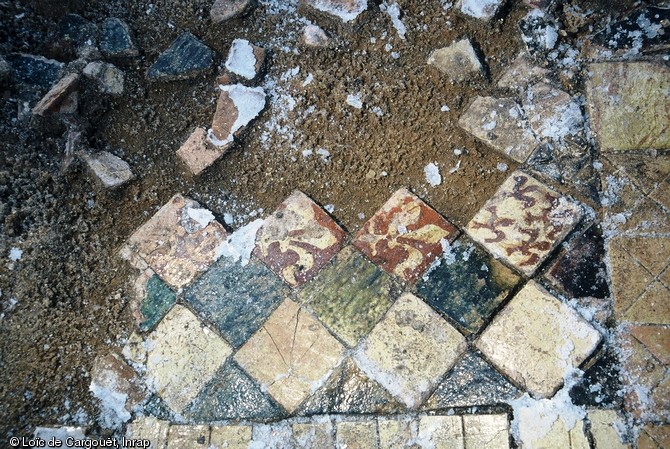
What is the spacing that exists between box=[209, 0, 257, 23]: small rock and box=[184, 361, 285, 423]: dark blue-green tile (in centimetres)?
196

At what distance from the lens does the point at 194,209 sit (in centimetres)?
274

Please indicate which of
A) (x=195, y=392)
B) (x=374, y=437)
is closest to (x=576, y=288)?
(x=374, y=437)

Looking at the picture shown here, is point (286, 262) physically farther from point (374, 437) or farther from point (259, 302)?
point (374, 437)

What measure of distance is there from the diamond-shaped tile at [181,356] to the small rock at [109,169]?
794mm

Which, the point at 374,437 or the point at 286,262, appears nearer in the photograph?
the point at 374,437

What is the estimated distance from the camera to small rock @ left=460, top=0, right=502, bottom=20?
110 inches

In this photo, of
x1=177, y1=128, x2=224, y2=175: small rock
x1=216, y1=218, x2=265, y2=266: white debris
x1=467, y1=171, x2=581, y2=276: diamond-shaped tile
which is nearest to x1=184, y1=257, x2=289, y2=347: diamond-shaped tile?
x1=216, y1=218, x2=265, y2=266: white debris

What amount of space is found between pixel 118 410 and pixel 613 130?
2.78 m

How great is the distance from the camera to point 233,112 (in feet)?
9.35

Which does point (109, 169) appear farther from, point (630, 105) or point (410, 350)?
point (630, 105)

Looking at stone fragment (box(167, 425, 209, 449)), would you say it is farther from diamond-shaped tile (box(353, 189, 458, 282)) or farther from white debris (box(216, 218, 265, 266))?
diamond-shaped tile (box(353, 189, 458, 282))

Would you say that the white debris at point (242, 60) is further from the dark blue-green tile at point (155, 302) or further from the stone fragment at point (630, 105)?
the stone fragment at point (630, 105)

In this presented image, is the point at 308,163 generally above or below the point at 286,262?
above

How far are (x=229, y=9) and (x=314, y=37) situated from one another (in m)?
0.55
